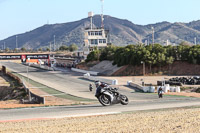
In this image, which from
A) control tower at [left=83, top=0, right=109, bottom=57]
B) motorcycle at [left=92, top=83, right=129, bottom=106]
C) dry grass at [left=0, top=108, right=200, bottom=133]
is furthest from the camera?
control tower at [left=83, top=0, right=109, bottom=57]

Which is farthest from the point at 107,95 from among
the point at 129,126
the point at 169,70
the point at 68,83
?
the point at 169,70

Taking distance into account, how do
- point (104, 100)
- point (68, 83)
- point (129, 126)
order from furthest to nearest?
point (68, 83) → point (104, 100) → point (129, 126)

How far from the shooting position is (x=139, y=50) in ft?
269

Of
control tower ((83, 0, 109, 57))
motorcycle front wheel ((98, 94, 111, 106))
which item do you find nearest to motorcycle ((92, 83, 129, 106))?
motorcycle front wheel ((98, 94, 111, 106))

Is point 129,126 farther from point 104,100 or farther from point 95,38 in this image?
point 95,38

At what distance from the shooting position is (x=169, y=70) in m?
79.2

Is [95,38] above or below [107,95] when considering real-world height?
above

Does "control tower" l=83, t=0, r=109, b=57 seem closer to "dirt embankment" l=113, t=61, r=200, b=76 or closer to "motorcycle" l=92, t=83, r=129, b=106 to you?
"dirt embankment" l=113, t=61, r=200, b=76

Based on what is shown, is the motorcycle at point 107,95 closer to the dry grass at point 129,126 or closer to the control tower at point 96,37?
the dry grass at point 129,126

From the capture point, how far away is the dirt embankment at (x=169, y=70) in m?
77.5

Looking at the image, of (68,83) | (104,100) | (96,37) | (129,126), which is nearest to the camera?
(129,126)

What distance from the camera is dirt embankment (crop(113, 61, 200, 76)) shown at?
77.5 meters

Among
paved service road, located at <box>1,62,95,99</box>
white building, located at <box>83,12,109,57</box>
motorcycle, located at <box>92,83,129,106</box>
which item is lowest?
paved service road, located at <box>1,62,95,99</box>

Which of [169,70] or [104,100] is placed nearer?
[104,100]
